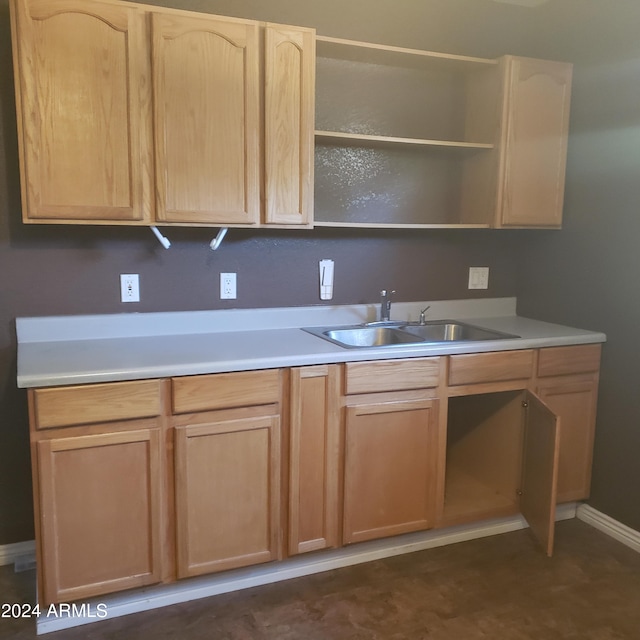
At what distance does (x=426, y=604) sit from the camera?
221 cm

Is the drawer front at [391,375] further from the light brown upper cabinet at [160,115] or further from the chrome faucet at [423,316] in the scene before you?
the light brown upper cabinet at [160,115]

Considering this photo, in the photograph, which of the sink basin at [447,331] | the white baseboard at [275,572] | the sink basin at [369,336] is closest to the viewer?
the white baseboard at [275,572]

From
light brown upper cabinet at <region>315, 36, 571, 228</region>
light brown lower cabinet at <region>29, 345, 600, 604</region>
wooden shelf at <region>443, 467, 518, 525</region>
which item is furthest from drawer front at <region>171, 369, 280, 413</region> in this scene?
wooden shelf at <region>443, 467, 518, 525</region>

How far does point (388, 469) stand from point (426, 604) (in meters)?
0.50

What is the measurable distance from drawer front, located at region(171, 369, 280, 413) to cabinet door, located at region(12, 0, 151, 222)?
659 millimetres

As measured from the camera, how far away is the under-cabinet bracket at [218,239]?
2496 millimetres

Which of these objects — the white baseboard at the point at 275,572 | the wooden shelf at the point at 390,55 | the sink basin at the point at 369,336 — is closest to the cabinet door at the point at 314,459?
the white baseboard at the point at 275,572

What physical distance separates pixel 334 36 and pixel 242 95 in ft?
2.34

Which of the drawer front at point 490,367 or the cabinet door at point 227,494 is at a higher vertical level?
the drawer front at point 490,367

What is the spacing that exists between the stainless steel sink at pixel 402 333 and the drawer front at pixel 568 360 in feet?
0.62

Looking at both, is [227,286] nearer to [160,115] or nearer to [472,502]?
[160,115]

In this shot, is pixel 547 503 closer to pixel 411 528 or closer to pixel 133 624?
pixel 411 528

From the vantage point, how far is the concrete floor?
2.05 metres

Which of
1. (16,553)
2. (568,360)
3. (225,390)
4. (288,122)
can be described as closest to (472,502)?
(568,360)
